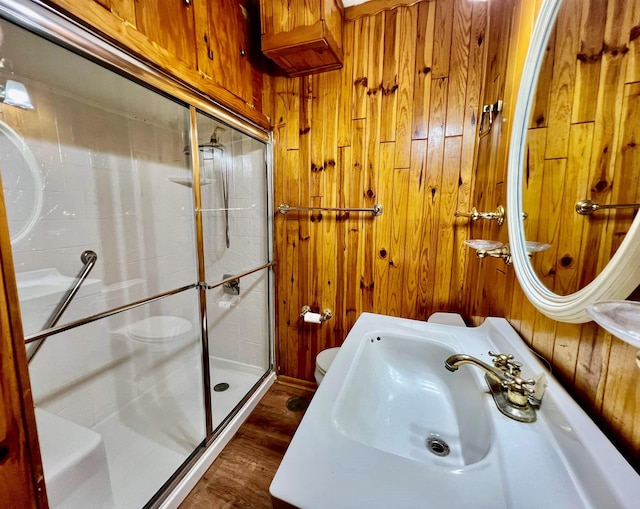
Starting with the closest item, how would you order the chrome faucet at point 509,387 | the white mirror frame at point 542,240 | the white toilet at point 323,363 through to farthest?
the white mirror frame at point 542,240
the chrome faucet at point 509,387
the white toilet at point 323,363

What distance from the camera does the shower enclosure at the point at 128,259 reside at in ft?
3.20

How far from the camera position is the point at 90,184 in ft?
4.54

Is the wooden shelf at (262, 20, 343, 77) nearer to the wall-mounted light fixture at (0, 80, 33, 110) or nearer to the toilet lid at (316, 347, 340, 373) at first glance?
the wall-mounted light fixture at (0, 80, 33, 110)

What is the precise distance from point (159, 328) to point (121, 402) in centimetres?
46

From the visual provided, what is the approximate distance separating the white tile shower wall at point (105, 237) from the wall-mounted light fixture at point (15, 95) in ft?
0.11

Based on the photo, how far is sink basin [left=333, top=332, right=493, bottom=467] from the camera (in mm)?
670

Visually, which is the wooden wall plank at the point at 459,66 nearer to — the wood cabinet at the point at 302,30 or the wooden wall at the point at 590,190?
the wooden wall at the point at 590,190

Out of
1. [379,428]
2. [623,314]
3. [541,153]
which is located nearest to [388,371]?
[379,428]

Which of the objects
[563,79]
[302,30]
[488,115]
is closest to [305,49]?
[302,30]

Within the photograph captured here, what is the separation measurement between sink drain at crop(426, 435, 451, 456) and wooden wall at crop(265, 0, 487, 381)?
807 mm

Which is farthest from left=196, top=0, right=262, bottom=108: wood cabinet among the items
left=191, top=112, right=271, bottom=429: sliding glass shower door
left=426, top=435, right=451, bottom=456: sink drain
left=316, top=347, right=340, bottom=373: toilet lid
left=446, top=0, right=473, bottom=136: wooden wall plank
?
left=426, top=435, right=451, bottom=456: sink drain

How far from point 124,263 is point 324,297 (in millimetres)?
1228

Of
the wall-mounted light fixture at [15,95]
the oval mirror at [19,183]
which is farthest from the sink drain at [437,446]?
the wall-mounted light fixture at [15,95]

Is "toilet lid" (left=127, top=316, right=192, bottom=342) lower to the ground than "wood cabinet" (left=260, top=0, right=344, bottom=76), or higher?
lower
